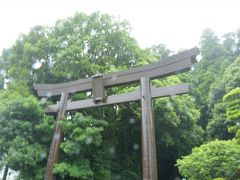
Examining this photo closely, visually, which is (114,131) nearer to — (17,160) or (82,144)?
(82,144)

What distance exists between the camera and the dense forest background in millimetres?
10469

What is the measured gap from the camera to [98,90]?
34.7ft

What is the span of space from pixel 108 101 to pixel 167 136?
6.38 meters

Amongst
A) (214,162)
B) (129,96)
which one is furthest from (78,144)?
(214,162)

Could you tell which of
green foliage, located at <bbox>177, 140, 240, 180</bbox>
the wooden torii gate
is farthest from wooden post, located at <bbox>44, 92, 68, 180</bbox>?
green foliage, located at <bbox>177, 140, 240, 180</bbox>

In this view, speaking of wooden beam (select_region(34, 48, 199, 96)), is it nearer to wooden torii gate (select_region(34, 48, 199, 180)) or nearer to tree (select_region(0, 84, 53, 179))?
wooden torii gate (select_region(34, 48, 199, 180))

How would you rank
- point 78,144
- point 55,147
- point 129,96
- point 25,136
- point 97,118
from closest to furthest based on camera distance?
point 129,96, point 78,144, point 55,147, point 25,136, point 97,118

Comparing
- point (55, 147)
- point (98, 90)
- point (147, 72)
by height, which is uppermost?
point (147, 72)

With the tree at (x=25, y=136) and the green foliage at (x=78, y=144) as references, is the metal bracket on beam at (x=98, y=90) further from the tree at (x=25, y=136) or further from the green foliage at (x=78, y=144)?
the tree at (x=25, y=136)

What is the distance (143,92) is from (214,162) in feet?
11.5

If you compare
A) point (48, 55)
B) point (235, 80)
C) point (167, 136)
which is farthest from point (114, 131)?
point (235, 80)

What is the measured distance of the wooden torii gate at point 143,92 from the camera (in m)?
8.52

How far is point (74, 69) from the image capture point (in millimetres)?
14523

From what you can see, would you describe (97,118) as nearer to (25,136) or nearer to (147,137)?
(25,136)
